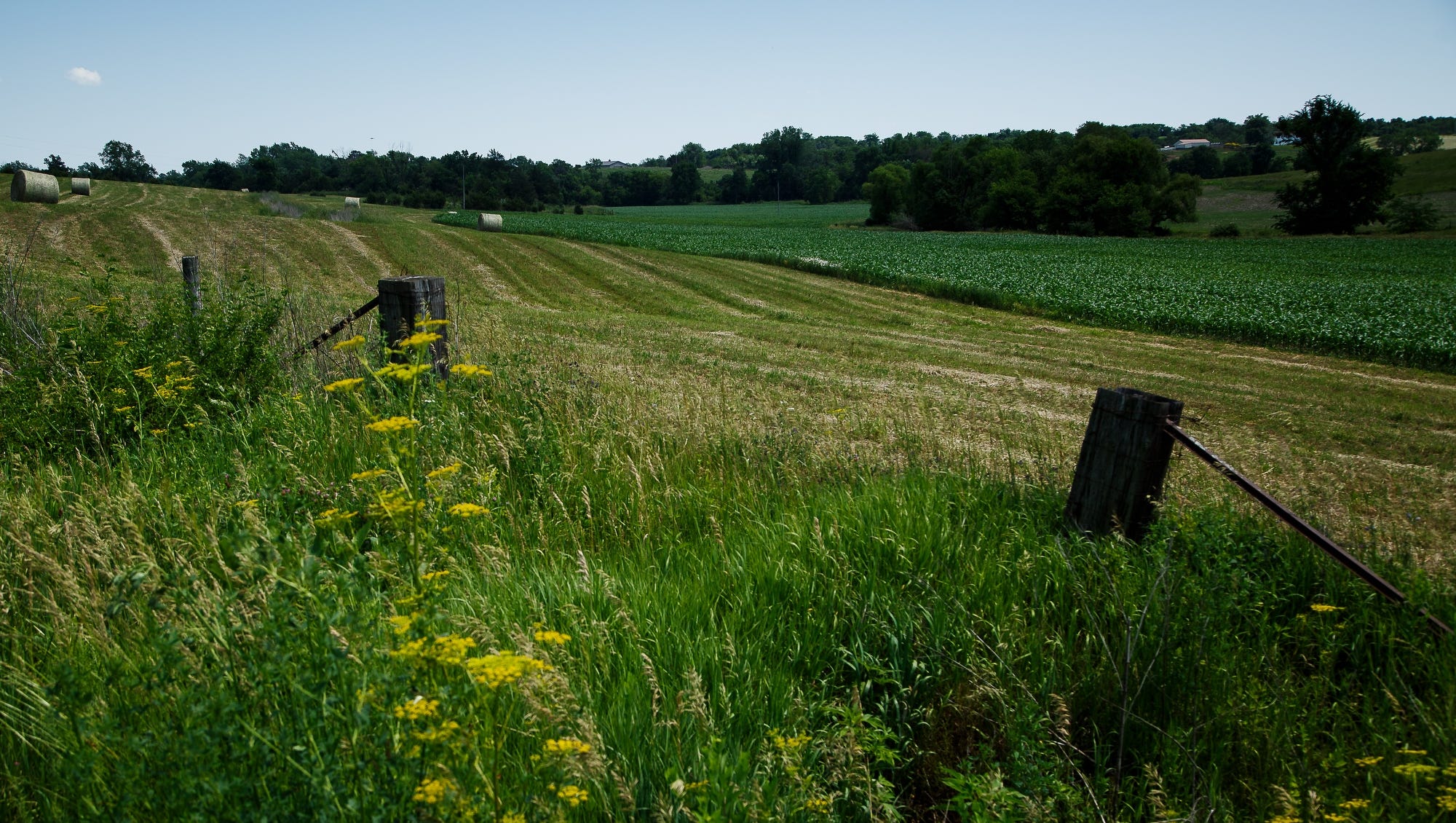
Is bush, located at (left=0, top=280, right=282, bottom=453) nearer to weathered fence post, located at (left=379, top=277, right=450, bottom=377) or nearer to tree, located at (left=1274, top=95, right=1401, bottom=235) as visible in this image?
weathered fence post, located at (left=379, top=277, right=450, bottom=377)

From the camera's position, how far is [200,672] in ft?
7.25

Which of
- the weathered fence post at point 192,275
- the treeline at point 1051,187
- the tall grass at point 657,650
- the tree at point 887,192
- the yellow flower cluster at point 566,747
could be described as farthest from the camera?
the tree at point 887,192

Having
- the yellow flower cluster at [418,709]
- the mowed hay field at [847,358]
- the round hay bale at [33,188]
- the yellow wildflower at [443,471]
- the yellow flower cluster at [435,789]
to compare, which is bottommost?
the mowed hay field at [847,358]

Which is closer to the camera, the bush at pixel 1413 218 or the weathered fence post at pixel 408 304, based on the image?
the weathered fence post at pixel 408 304

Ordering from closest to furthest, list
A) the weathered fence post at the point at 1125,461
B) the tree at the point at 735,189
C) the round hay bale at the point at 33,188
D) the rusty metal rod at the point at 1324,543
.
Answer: the rusty metal rod at the point at 1324,543 → the weathered fence post at the point at 1125,461 → the round hay bale at the point at 33,188 → the tree at the point at 735,189

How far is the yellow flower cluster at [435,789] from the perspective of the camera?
66.4 inches

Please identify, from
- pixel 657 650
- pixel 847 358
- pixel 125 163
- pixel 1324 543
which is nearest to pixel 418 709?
pixel 657 650

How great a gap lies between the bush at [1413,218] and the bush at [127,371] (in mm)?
70759

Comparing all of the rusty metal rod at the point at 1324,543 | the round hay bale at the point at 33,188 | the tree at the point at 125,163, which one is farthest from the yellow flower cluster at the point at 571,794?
the tree at the point at 125,163

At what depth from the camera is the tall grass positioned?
200 centimetres

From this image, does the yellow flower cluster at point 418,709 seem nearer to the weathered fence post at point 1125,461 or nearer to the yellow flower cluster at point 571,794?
the yellow flower cluster at point 571,794

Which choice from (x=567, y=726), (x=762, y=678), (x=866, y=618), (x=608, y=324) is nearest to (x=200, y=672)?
(x=567, y=726)

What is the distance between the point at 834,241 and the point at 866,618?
4682 cm

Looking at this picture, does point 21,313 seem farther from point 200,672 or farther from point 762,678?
point 762,678
